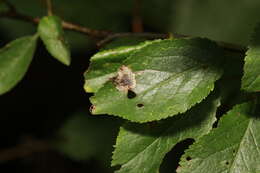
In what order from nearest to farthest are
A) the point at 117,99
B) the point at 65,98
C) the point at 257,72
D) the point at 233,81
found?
1. the point at 257,72
2. the point at 117,99
3. the point at 233,81
4. the point at 65,98

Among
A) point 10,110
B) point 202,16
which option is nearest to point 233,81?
point 202,16

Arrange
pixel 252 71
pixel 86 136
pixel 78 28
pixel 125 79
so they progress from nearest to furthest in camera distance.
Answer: pixel 252 71, pixel 125 79, pixel 78 28, pixel 86 136

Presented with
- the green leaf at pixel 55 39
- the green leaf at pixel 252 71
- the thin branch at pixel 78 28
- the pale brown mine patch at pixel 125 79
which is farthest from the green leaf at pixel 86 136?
the green leaf at pixel 252 71

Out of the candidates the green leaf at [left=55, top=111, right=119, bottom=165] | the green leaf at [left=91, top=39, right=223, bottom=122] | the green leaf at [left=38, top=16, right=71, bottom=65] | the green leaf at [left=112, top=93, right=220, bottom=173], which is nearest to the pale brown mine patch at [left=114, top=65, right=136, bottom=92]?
the green leaf at [left=91, top=39, right=223, bottom=122]

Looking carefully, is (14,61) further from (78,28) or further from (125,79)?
(125,79)

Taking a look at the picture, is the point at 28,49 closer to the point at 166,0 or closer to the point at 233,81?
the point at 233,81

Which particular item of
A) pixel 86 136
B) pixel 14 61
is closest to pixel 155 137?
pixel 14 61
